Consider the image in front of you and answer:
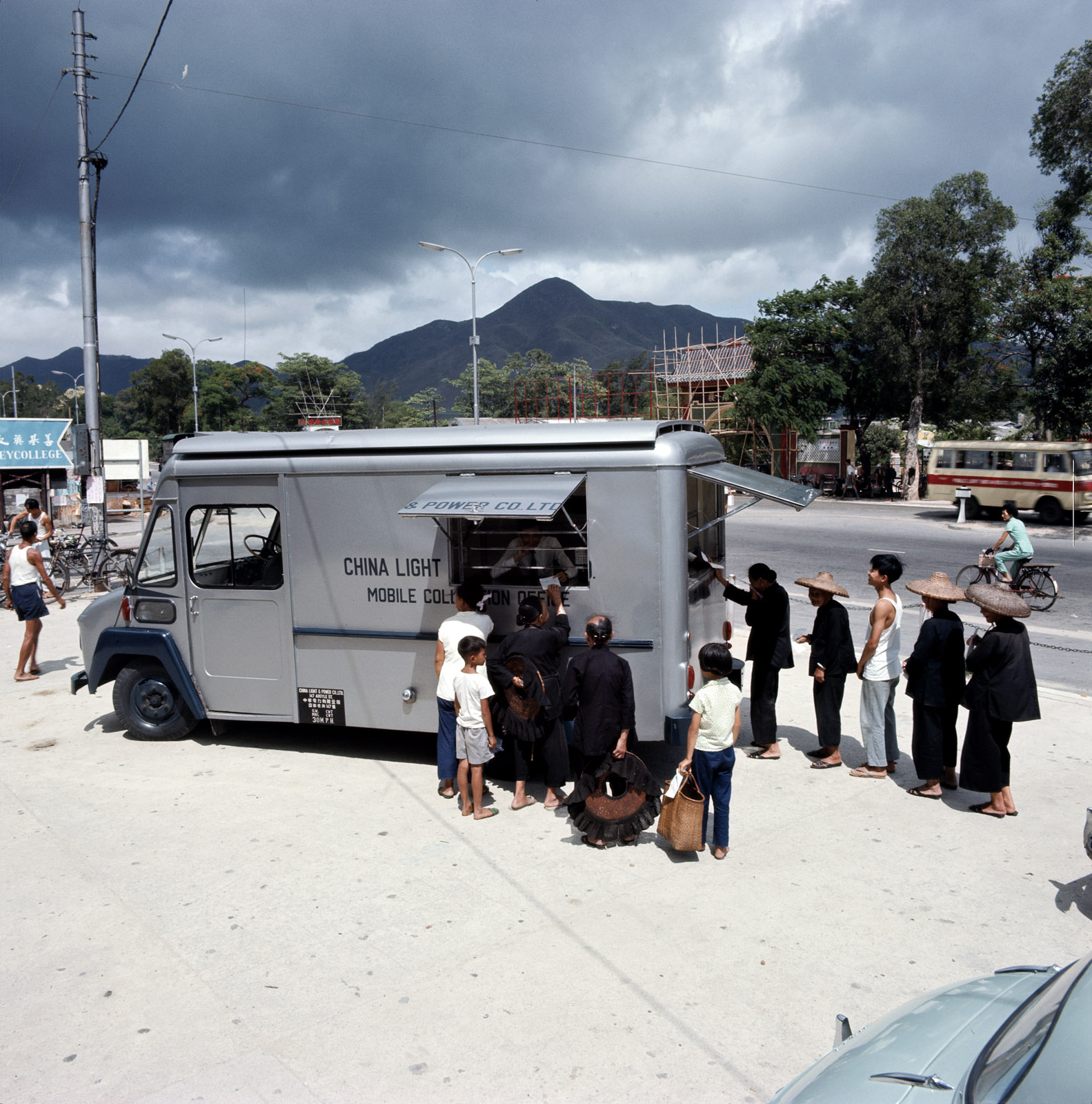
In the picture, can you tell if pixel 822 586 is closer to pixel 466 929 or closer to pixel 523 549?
pixel 523 549

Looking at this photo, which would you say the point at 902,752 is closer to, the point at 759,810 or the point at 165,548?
the point at 759,810

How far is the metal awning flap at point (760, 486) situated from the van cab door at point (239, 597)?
11.4ft

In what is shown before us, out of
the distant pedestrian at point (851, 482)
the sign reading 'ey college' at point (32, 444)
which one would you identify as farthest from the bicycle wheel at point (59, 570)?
the distant pedestrian at point (851, 482)

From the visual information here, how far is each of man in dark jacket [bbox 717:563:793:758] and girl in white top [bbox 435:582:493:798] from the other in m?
2.28

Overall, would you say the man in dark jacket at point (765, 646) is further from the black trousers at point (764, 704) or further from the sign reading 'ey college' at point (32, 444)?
the sign reading 'ey college' at point (32, 444)

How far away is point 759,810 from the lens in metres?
6.46

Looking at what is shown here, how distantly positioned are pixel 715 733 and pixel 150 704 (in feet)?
17.6

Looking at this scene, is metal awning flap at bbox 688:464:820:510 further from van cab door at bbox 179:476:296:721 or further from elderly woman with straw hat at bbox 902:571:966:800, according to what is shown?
van cab door at bbox 179:476:296:721

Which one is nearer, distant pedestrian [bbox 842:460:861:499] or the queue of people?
the queue of people

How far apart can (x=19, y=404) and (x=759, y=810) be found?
12404 centimetres

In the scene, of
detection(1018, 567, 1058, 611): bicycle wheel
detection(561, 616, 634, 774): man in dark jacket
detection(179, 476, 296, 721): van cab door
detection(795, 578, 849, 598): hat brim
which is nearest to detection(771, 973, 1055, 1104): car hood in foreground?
detection(561, 616, 634, 774): man in dark jacket

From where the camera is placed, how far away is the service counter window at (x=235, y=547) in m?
7.45

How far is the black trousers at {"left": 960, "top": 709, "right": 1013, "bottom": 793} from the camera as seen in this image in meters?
6.02

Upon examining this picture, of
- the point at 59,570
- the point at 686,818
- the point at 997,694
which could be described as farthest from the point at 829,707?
the point at 59,570
